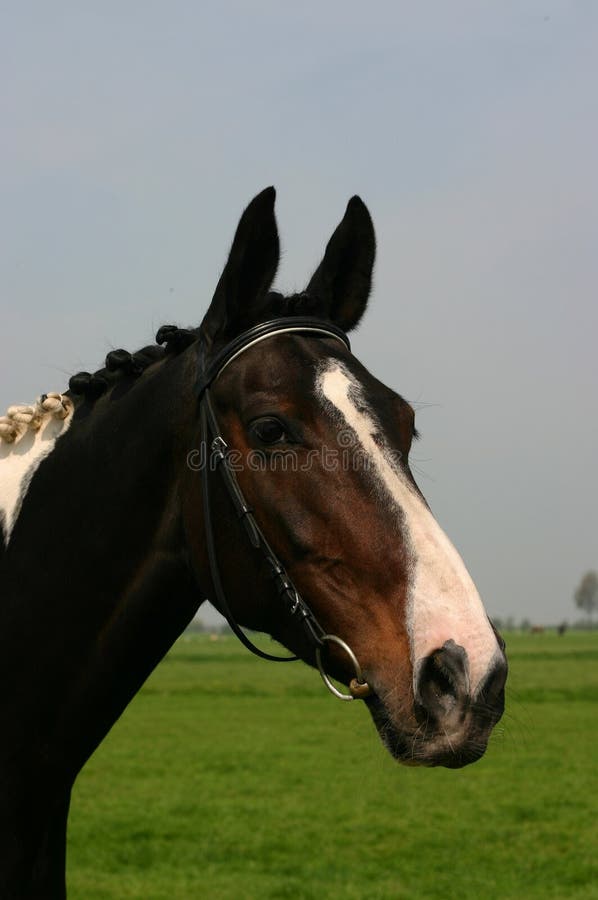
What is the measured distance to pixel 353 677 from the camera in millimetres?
2955

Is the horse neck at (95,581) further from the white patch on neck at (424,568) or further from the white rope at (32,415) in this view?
the white patch on neck at (424,568)

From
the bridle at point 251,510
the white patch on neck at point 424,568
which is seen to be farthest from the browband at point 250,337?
the white patch on neck at point 424,568

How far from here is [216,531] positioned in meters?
3.25

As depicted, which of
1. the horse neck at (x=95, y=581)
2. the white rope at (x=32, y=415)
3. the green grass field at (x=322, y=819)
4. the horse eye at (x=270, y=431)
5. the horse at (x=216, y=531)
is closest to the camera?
the horse at (x=216, y=531)

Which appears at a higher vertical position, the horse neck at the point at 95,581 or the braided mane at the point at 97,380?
the braided mane at the point at 97,380

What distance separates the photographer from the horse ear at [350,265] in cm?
375

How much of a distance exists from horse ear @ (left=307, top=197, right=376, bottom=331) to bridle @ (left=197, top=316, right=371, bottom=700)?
33 centimetres

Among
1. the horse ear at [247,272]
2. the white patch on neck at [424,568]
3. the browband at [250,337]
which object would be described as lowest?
the white patch on neck at [424,568]

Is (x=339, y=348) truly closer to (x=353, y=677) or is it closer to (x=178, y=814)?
(x=353, y=677)

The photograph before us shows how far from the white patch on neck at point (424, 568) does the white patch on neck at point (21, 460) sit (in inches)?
42.4

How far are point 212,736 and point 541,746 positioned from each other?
8000mm

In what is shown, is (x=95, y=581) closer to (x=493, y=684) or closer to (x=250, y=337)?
(x=250, y=337)

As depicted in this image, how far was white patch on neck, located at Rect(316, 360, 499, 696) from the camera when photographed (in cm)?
266

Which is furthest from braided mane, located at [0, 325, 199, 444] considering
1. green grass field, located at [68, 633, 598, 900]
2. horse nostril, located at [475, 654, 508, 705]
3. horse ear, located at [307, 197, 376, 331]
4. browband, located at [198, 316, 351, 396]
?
horse nostril, located at [475, 654, 508, 705]
